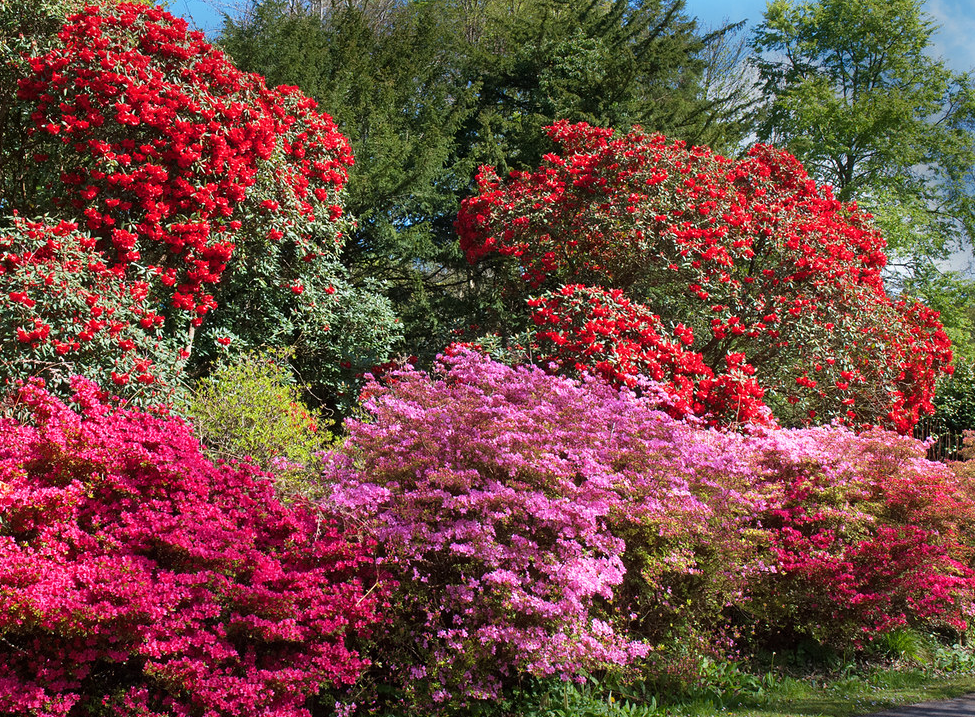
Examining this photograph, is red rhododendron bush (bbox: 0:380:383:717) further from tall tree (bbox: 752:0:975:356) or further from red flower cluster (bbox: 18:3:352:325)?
tall tree (bbox: 752:0:975:356)

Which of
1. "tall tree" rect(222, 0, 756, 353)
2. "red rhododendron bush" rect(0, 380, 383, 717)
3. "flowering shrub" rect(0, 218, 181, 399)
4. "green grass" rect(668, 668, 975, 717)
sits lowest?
"green grass" rect(668, 668, 975, 717)

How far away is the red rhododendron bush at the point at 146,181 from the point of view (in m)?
6.70

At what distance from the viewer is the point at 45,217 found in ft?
22.9

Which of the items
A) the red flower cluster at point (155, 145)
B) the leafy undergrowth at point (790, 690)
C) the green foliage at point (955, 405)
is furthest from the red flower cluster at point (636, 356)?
the green foliage at point (955, 405)

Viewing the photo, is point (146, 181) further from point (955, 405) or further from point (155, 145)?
point (955, 405)

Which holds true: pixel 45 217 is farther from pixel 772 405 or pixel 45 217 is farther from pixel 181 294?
pixel 772 405

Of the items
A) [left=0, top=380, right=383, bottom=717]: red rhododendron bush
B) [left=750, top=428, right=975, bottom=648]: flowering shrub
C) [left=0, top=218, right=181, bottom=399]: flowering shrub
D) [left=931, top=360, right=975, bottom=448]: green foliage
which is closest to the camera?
[left=0, top=380, right=383, bottom=717]: red rhododendron bush

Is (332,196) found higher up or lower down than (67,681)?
higher up

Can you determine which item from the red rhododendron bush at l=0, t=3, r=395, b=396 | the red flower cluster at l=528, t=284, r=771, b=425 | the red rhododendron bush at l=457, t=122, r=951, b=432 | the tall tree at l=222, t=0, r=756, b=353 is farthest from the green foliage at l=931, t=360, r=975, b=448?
the red rhododendron bush at l=0, t=3, r=395, b=396

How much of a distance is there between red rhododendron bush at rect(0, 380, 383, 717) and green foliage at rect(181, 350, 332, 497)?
1245 millimetres

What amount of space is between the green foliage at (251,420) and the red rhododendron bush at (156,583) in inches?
49.0

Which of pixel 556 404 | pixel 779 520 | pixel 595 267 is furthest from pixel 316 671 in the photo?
pixel 595 267

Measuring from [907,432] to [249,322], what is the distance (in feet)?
28.7

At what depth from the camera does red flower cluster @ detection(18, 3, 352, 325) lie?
23.8ft
